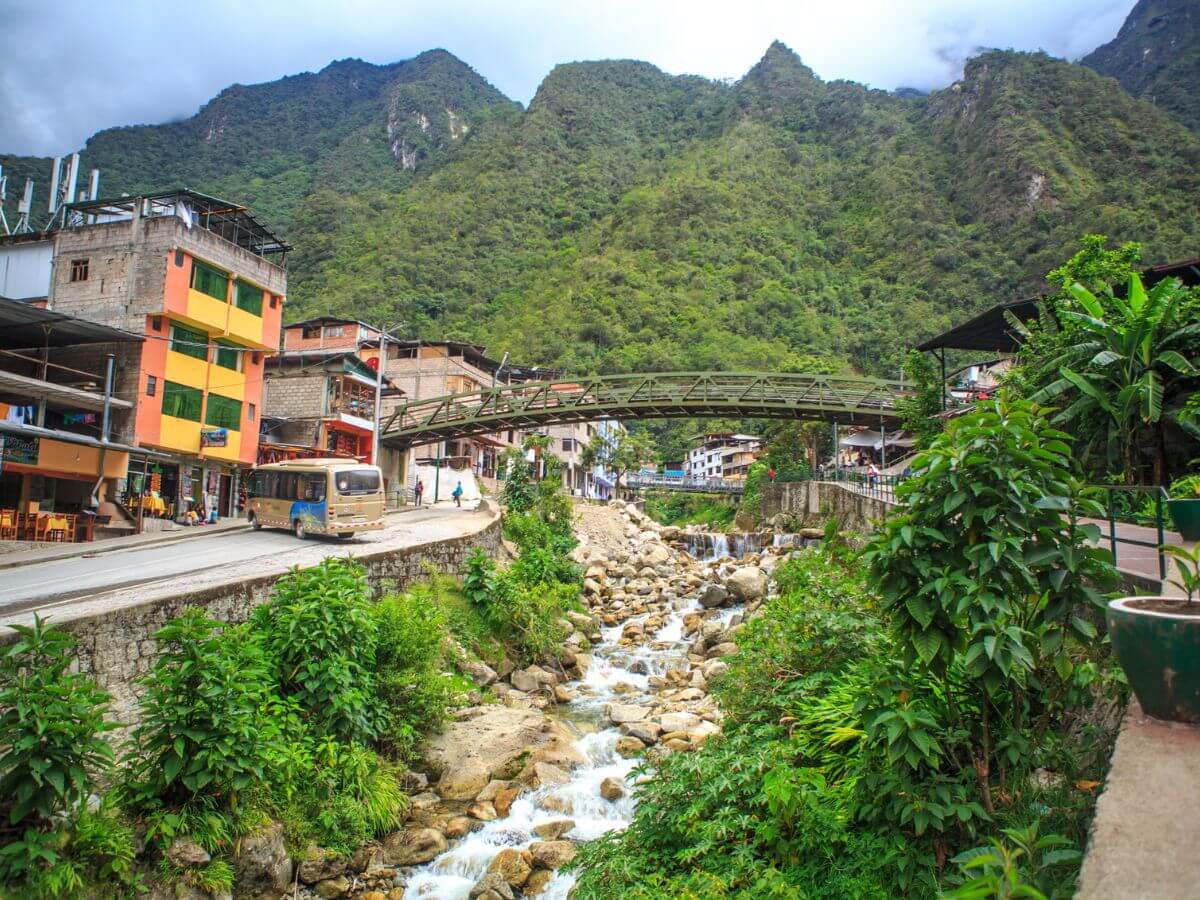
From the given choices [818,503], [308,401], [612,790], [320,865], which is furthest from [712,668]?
[308,401]

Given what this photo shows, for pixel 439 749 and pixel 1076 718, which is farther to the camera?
pixel 439 749

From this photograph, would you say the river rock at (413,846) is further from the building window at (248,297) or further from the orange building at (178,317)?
the building window at (248,297)

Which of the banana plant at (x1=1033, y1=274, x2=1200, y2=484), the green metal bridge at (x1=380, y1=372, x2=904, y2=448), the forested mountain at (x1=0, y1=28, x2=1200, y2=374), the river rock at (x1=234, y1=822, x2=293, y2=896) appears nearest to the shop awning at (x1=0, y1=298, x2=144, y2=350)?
the green metal bridge at (x1=380, y1=372, x2=904, y2=448)

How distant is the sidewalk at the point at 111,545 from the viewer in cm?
1633

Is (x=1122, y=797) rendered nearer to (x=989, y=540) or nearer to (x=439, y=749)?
(x=989, y=540)

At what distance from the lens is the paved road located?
1162 centimetres

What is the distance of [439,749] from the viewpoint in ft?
35.1

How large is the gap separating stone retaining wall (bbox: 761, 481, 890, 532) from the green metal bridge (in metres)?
3.52

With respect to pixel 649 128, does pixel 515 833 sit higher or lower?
lower

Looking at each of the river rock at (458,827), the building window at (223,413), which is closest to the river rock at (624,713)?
the river rock at (458,827)

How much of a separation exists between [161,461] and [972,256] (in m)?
73.0

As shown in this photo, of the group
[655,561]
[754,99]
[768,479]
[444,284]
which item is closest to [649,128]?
[754,99]

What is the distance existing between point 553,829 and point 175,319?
22.6m

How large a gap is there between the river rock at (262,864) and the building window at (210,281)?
22312mm
